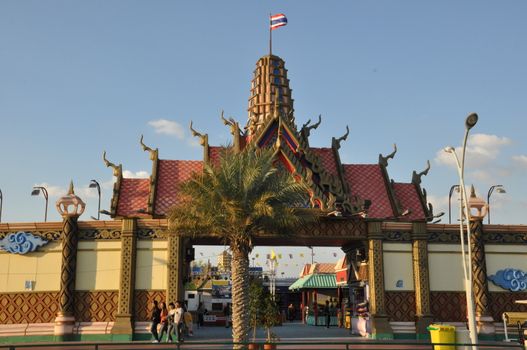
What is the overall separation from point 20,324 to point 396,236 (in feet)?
63.7

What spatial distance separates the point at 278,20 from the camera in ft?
135

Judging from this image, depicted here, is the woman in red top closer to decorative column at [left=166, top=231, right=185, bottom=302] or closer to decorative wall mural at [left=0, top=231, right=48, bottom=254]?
decorative column at [left=166, top=231, right=185, bottom=302]

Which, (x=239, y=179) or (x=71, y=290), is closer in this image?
(x=239, y=179)

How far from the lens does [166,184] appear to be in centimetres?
3241

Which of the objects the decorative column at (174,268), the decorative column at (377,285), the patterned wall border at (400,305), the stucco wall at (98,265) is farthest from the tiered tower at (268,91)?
the patterned wall border at (400,305)

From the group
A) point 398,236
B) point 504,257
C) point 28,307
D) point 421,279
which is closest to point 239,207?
point 398,236

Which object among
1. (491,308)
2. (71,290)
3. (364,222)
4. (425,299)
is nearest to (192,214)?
(71,290)

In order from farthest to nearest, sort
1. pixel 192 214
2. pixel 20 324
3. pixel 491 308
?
pixel 491 308 → pixel 20 324 → pixel 192 214

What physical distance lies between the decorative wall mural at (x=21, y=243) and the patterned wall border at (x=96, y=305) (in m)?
3.16

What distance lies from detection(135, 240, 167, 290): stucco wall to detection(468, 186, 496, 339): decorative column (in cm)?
1565

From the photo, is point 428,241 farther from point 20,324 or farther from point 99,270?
point 20,324

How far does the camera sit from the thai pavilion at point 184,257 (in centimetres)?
2839

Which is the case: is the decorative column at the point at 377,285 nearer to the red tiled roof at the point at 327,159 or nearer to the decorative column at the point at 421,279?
the decorative column at the point at 421,279

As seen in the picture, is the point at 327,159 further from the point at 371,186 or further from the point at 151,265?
the point at 151,265
